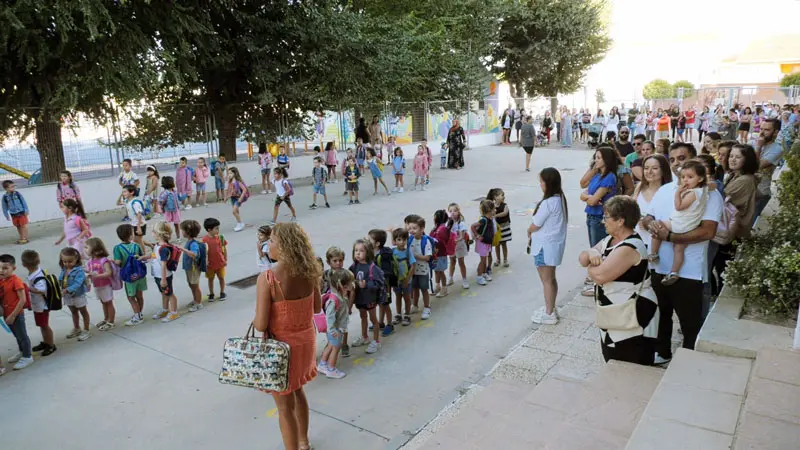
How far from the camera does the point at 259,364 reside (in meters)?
3.56

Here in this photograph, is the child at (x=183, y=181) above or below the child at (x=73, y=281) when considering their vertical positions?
above

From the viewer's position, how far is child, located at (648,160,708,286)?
14.8 ft

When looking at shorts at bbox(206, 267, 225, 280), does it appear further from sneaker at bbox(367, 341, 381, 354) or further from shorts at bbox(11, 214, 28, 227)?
shorts at bbox(11, 214, 28, 227)

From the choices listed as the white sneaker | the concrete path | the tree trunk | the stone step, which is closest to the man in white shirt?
the stone step

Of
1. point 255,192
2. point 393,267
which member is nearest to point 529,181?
point 255,192

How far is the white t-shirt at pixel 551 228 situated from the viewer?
19.6 ft

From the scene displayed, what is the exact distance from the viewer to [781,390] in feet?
10.8

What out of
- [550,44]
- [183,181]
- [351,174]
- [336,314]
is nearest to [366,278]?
[336,314]

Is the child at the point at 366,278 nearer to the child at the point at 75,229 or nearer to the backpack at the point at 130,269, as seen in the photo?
the backpack at the point at 130,269

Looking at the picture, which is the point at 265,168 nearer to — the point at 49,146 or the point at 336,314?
the point at 49,146

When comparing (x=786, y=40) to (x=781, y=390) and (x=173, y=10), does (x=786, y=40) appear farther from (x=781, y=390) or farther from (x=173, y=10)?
(x=781, y=390)

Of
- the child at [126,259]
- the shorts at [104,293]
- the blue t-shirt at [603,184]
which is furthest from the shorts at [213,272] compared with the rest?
the blue t-shirt at [603,184]

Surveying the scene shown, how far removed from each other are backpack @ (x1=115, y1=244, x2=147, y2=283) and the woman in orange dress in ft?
11.7

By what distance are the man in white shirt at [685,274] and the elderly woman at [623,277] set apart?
0.75 metres
